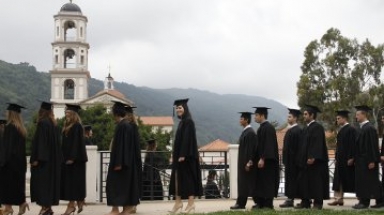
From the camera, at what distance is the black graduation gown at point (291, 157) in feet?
41.7

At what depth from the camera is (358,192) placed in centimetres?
1225

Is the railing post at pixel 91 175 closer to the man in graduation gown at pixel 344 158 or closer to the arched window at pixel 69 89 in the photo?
the man in graduation gown at pixel 344 158

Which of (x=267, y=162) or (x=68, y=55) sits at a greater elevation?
(x=68, y=55)

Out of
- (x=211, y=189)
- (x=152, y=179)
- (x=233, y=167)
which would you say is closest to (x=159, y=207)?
(x=152, y=179)

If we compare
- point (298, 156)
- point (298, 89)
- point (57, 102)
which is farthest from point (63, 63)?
point (298, 156)

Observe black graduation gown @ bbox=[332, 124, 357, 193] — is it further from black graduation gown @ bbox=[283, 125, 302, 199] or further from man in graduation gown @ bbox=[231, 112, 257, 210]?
man in graduation gown @ bbox=[231, 112, 257, 210]

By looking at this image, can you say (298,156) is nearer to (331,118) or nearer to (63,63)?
(331,118)

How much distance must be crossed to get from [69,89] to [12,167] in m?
74.6

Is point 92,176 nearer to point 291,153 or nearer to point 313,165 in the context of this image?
point 291,153

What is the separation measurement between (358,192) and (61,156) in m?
5.63

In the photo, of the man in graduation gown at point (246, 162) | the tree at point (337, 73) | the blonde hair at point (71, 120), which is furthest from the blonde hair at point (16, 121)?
the tree at point (337, 73)

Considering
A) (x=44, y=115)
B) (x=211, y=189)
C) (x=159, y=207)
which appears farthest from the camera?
(x=211, y=189)

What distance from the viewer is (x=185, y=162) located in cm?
1158

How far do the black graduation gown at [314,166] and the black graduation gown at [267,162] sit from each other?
528 millimetres
